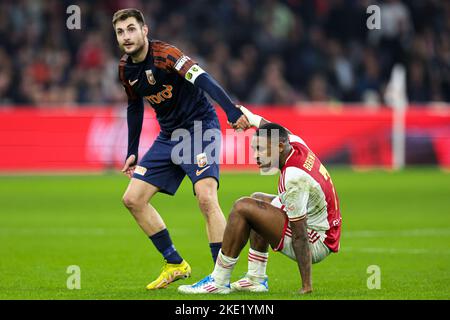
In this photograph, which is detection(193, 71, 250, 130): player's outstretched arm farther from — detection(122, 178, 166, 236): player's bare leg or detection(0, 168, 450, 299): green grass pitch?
detection(0, 168, 450, 299): green grass pitch

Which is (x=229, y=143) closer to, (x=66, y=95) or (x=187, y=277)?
(x=66, y=95)

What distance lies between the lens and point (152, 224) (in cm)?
909

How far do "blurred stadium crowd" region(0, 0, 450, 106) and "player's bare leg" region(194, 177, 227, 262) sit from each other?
15450mm

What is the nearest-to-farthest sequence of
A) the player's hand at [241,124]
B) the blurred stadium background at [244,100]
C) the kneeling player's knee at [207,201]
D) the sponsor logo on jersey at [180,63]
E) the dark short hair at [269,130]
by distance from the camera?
the dark short hair at [269,130], the player's hand at [241,124], the sponsor logo on jersey at [180,63], the kneeling player's knee at [207,201], the blurred stadium background at [244,100]

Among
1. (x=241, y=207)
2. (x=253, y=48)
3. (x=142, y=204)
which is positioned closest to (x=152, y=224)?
(x=142, y=204)

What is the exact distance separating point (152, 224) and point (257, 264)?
1.10 metres

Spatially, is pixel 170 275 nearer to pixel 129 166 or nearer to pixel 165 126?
pixel 129 166

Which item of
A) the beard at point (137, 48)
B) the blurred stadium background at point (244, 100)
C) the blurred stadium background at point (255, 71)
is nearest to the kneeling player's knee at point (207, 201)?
the beard at point (137, 48)

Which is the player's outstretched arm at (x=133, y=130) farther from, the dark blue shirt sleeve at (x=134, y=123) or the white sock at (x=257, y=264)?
the white sock at (x=257, y=264)

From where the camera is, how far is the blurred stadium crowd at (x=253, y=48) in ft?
80.2

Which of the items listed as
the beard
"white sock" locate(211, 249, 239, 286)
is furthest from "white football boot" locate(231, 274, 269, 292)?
the beard

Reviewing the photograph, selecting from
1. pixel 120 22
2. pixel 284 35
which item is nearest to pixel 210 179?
pixel 120 22

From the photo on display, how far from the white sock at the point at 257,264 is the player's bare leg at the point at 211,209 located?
382 millimetres

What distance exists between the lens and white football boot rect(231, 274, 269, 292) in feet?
28.1
